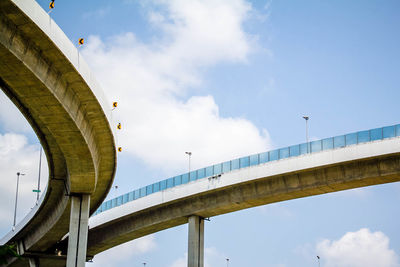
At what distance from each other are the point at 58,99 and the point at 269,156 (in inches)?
787

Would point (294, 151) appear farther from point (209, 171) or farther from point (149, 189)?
point (149, 189)

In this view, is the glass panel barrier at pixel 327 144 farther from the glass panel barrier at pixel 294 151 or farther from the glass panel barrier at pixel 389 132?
the glass panel barrier at pixel 389 132

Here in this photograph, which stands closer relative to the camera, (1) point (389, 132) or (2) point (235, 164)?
(1) point (389, 132)

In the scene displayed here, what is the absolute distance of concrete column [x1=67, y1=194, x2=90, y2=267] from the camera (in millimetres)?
38875

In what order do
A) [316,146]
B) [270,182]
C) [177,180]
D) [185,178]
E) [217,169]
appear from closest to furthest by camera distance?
[316,146] < [270,182] < [217,169] < [185,178] < [177,180]

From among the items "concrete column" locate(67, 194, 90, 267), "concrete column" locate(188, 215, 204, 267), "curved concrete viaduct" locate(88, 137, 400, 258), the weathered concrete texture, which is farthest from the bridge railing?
"concrete column" locate(67, 194, 90, 267)

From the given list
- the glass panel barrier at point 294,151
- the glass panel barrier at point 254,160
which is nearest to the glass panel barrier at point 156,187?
the glass panel barrier at point 254,160

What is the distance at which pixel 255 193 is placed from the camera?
42.5m

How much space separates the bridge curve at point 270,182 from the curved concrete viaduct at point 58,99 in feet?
25.2

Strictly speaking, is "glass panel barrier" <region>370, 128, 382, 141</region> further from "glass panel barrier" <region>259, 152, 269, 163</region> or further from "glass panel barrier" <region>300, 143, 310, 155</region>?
"glass panel barrier" <region>259, 152, 269, 163</region>

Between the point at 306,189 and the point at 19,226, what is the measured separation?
2712 cm

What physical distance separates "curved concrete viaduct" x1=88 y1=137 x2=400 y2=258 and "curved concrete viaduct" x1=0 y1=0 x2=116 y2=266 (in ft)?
25.0

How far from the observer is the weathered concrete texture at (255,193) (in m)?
37.8

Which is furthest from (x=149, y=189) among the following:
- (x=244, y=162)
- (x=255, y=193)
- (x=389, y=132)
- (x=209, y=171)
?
(x=389, y=132)
